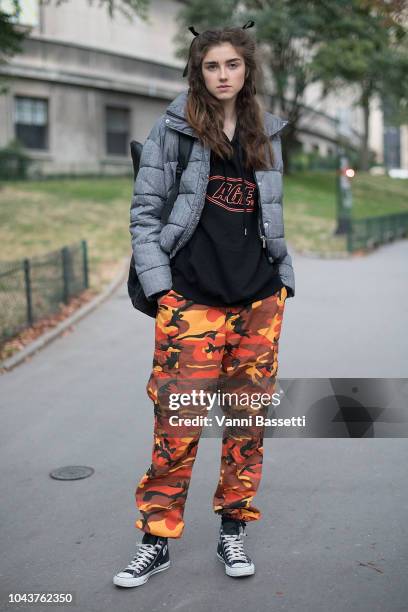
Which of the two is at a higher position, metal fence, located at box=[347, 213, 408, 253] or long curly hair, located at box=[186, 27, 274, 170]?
long curly hair, located at box=[186, 27, 274, 170]

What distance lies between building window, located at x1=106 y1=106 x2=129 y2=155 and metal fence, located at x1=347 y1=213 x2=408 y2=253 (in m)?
13.6

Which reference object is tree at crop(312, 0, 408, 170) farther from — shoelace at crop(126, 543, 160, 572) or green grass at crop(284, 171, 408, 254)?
shoelace at crop(126, 543, 160, 572)

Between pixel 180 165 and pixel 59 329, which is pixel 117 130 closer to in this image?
pixel 59 329

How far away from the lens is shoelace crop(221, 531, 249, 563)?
355 cm

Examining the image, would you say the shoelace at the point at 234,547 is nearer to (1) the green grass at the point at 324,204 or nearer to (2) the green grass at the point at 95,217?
(2) the green grass at the point at 95,217

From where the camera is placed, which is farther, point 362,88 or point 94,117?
point 362,88

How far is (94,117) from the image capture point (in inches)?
1282

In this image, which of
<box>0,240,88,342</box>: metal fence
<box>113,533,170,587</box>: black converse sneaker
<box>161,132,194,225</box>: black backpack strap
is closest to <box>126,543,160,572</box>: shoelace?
<box>113,533,170,587</box>: black converse sneaker

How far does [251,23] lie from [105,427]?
3244mm

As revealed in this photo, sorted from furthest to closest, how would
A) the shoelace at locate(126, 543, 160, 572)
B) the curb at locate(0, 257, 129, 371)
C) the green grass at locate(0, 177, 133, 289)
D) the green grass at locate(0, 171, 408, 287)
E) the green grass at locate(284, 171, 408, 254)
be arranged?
the green grass at locate(284, 171, 408, 254), the green grass at locate(0, 171, 408, 287), the green grass at locate(0, 177, 133, 289), the curb at locate(0, 257, 129, 371), the shoelace at locate(126, 543, 160, 572)

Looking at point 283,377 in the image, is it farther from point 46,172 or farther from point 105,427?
point 46,172

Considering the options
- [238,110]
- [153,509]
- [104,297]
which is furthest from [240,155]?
[104,297]

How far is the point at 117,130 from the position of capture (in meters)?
33.8

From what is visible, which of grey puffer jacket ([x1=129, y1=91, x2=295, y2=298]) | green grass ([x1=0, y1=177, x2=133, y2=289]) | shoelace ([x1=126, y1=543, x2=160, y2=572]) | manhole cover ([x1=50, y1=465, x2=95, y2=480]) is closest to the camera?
grey puffer jacket ([x1=129, y1=91, x2=295, y2=298])
